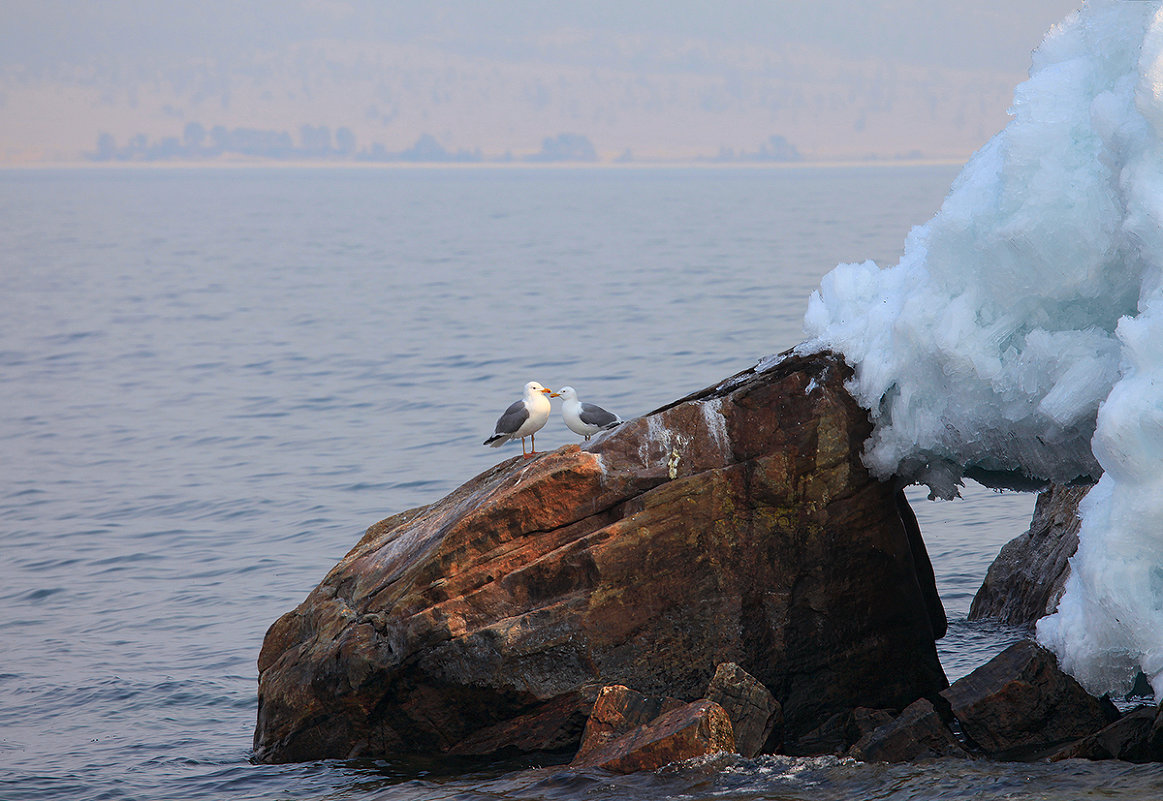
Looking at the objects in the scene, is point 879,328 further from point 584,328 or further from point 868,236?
point 868,236

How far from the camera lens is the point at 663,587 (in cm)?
1070

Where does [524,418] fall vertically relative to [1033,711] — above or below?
above

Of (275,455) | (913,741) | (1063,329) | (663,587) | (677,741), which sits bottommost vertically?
(913,741)

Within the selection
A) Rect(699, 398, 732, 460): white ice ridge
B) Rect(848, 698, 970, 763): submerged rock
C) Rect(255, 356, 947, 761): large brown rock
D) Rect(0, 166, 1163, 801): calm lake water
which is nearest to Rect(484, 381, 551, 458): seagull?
Rect(255, 356, 947, 761): large brown rock

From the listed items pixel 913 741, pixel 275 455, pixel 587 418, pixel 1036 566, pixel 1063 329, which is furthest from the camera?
pixel 275 455

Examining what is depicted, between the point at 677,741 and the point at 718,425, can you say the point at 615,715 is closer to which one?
the point at 677,741

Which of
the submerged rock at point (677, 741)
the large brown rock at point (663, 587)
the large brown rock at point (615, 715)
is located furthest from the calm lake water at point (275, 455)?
the large brown rock at point (663, 587)

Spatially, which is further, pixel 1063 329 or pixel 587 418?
pixel 587 418

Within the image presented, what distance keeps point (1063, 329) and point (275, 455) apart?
2190 cm

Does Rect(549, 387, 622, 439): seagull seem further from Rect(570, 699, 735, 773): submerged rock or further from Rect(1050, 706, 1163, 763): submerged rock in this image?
Rect(1050, 706, 1163, 763): submerged rock

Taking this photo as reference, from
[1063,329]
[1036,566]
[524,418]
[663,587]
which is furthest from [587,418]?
[1063,329]

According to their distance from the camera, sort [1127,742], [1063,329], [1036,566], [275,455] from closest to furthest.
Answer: [1127,742], [1063,329], [1036,566], [275,455]

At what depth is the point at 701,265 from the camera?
232ft

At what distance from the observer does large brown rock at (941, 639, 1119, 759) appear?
9.66 meters
